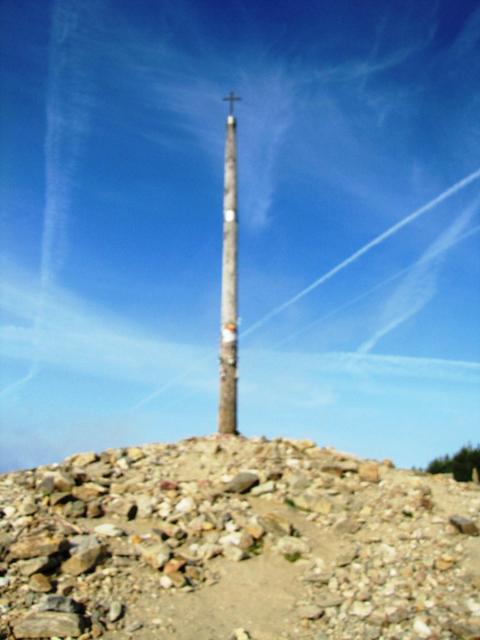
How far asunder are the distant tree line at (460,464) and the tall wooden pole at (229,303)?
28.5 ft

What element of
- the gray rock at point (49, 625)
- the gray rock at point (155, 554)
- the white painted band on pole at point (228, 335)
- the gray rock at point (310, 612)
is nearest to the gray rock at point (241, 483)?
the gray rock at point (155, 554)

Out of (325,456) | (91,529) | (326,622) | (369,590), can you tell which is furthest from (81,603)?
(325,456)

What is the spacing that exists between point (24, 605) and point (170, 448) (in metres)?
6.50

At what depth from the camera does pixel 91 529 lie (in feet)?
32.7

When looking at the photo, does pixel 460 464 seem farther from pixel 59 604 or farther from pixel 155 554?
pixel 59 604

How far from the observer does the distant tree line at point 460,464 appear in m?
19.1

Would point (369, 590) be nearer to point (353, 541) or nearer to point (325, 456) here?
point (353, 541)

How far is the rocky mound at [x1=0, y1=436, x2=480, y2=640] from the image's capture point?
8.08m

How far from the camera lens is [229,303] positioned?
1544 centimetres

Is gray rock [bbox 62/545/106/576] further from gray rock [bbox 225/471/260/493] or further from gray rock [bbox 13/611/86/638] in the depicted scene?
gray rock [bbox 225/471/260/493]

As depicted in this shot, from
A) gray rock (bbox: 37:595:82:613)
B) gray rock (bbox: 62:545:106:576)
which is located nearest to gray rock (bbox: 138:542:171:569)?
gray rock (bbox: 62:545:106:576)

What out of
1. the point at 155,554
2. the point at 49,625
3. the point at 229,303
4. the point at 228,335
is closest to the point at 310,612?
the point at 155,554

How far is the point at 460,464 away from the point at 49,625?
16.0 m

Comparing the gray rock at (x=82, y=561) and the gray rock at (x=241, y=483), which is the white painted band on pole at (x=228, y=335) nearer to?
the gray rock at (x=241, y=483)
